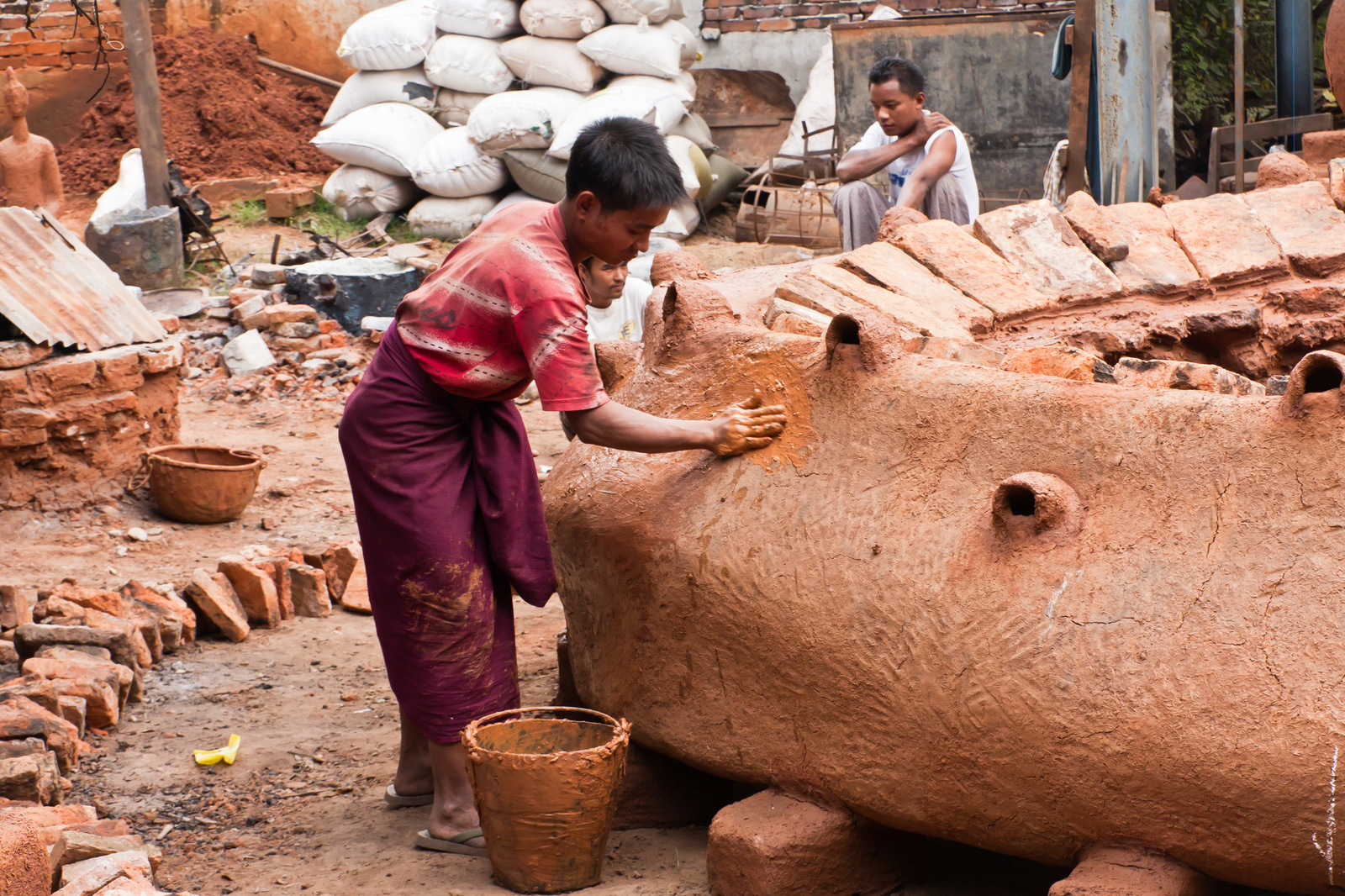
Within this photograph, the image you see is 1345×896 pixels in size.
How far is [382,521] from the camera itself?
9.16 ft

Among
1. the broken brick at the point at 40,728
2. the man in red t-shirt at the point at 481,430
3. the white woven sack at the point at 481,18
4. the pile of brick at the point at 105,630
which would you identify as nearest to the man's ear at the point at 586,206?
the man in red t-shirt at the point at 481,430

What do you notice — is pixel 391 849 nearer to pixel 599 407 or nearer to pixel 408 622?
pixel 408 622

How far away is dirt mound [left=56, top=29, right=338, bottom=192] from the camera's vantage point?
13.1 metres

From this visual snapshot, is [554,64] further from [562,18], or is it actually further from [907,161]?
[907,161]

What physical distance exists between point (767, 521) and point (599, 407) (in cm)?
39

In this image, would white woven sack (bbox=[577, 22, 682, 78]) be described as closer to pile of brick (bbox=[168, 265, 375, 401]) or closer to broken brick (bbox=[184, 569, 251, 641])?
pile of brick (bbox=[168, 265, 375, 401])

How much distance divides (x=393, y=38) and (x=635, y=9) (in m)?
2.20

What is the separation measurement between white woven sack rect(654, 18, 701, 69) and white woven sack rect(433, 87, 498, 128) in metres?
1.65

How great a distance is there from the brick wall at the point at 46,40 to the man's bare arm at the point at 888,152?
424 inches

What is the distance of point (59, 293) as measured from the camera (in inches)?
205

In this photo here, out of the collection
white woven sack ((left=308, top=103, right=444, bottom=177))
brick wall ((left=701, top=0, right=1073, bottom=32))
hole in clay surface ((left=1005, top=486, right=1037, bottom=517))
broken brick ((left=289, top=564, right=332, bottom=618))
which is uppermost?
brick wall ((left=701, top=0, right=1073, bottom=32))

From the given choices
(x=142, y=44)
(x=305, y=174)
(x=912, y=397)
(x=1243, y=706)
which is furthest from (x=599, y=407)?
(x=305, y=174)

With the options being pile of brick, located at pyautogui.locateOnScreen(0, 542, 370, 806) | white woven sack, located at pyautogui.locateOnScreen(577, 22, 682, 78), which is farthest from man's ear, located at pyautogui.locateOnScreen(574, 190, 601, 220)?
white woven sack, located at pyautogui.locateOnScreen(577, 22, 682, 78)

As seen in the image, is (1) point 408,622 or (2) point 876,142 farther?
(2) point 876,142
